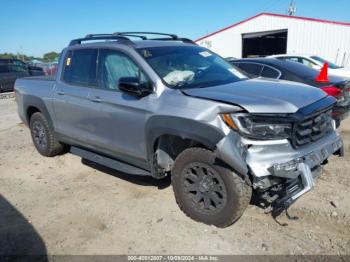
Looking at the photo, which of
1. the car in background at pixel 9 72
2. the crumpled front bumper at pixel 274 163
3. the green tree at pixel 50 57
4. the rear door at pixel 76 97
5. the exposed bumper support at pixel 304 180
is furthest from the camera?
the green tree at pixel 50 57

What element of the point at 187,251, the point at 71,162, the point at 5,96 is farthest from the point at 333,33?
the point at 187,251

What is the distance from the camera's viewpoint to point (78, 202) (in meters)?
4.47

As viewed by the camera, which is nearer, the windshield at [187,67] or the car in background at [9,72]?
the windshield at [187,67]

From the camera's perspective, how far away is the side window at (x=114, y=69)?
4.20 metres

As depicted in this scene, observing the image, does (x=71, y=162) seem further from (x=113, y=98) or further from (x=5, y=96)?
(x=5, y=96)

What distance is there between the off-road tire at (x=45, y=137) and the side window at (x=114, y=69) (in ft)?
5.87

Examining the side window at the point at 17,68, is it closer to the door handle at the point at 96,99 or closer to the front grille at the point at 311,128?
the door handle at the point at 96,99

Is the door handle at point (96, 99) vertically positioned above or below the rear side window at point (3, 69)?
above

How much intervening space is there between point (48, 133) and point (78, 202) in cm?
191

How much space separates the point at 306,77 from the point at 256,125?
371 cm

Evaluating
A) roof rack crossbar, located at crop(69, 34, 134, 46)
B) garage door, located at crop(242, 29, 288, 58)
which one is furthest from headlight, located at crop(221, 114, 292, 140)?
garage door, located at crop(242, 29, 288, 58)

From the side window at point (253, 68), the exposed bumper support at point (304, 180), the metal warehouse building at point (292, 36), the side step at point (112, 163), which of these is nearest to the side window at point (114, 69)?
the side step at point (112, 163)

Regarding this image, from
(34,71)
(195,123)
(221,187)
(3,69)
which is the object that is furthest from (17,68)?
(221,187)

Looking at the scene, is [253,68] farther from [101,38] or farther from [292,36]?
[292,36]
